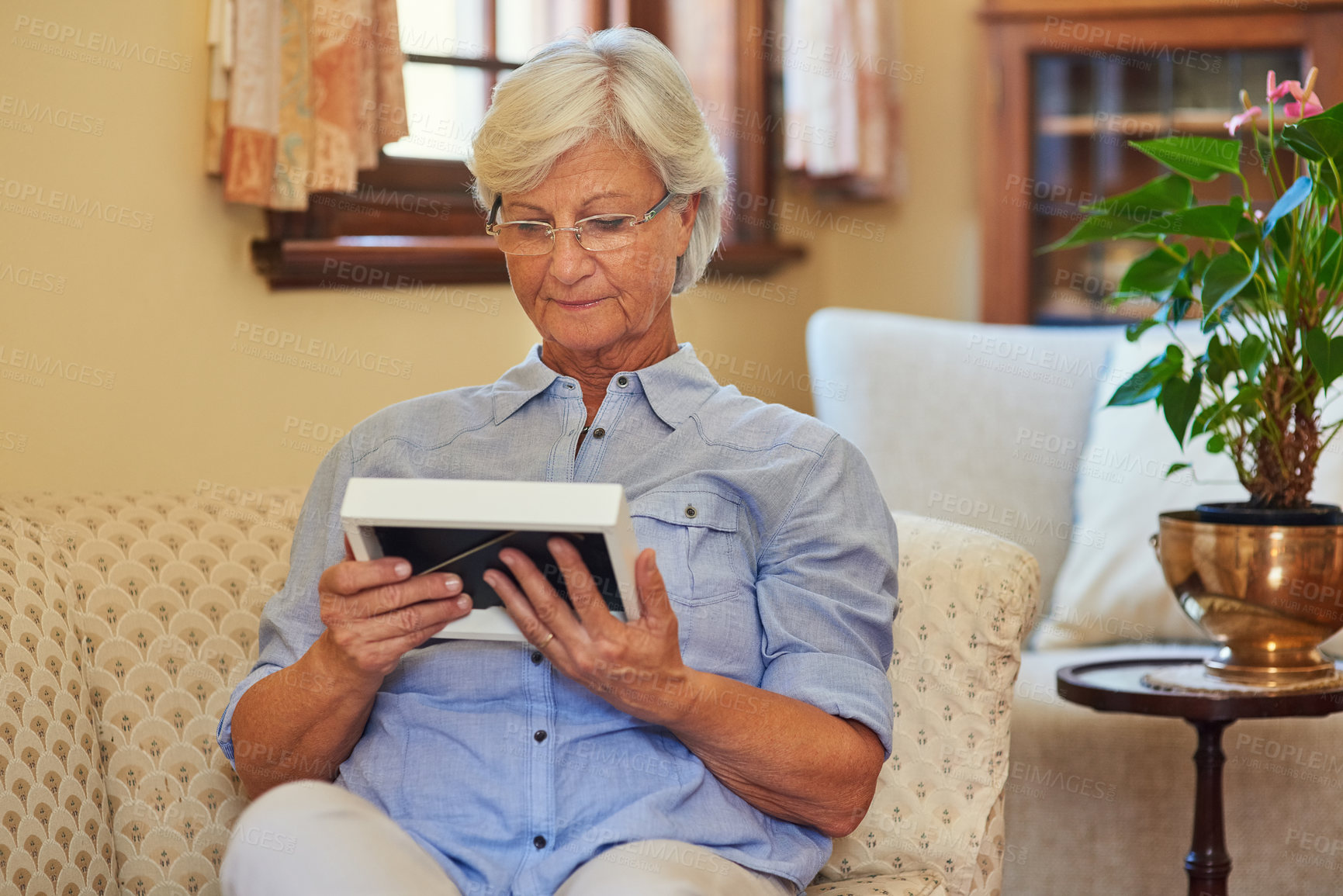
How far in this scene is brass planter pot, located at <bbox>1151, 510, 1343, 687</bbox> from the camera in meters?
1.53

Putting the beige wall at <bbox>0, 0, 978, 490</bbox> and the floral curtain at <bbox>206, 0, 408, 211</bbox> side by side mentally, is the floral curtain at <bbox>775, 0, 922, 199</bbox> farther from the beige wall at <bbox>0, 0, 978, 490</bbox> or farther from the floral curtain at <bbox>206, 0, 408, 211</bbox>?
the floral curtain at <bbox>206, 0, 408, 211</bbox>

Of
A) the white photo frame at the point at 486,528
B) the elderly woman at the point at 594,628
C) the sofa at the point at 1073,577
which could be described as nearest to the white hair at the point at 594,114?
the elderly woman at the point at 594,628

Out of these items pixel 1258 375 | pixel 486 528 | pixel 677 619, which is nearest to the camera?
pixel 486 528

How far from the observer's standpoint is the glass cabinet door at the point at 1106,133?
3.29 metres

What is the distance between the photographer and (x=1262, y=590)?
155cm

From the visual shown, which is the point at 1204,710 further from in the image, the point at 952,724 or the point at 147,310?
the point at 147,310

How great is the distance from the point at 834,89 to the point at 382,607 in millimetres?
2340

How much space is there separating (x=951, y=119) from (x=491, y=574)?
2982 mm

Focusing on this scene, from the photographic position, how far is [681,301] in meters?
2.83

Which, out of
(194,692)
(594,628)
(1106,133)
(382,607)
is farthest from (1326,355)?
(1106,133)

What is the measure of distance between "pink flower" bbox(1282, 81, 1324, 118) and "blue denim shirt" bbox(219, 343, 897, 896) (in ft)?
2.43

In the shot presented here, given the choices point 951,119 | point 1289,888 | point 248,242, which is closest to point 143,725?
point 248,242

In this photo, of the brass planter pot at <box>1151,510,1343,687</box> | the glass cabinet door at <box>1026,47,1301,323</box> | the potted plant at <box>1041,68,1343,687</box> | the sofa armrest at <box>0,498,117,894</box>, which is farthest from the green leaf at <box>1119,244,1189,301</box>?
the glass cabinet door at <box>1026,47,1301,323</box>

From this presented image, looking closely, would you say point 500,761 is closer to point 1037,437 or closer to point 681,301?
point 1037,437
